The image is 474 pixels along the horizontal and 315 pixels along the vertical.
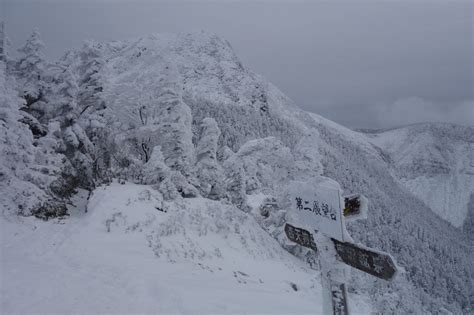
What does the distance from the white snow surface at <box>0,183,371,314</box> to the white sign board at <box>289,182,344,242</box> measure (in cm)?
328

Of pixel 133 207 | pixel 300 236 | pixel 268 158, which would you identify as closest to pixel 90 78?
pixel 133 207

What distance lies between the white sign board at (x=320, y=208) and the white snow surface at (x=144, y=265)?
3277mm

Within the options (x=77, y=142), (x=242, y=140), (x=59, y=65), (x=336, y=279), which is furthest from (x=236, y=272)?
(x=242, y=140)

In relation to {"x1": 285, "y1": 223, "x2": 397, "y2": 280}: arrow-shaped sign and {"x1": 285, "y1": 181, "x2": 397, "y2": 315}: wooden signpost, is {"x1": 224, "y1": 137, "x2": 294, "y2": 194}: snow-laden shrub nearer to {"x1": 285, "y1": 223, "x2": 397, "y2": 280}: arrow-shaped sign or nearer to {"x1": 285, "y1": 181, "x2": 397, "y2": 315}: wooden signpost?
{"x1": 285, "y1": 181, "x2": 397, "y2": 315}: wooden signpost

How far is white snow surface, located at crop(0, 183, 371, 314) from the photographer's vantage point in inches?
253

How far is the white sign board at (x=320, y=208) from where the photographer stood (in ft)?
12.7

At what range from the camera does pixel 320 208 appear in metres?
4.12

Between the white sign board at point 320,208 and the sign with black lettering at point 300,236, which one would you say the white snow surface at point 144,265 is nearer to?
the sign with black lettering at point 300,236

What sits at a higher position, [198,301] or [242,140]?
[242,140]

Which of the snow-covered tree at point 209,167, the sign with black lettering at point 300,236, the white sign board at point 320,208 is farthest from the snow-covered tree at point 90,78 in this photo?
the white sign board at point 320,208

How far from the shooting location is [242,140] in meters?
89.8

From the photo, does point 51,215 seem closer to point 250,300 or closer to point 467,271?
point 250,300

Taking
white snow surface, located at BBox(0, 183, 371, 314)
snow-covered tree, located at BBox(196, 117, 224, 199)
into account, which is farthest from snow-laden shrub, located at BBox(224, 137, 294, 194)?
white snow surface, located at BBox(0, 183, 371, 314)

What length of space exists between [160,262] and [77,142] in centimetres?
1062
